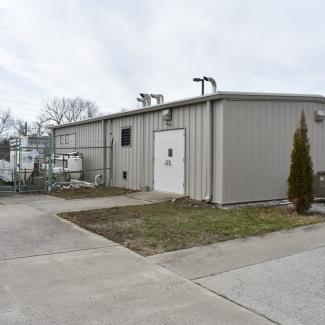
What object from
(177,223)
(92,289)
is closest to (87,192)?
(177,223)

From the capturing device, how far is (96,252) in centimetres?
636

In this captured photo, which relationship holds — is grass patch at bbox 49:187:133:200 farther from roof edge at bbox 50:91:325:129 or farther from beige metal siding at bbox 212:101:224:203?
beige metal siding at bbox 212:101:224:203

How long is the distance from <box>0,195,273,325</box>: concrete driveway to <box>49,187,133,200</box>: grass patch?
6.04m

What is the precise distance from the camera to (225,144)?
36.1 feet

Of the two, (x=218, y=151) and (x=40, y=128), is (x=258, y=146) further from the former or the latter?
(x=40, y=128)

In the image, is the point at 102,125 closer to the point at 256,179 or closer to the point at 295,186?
the point at 256,179

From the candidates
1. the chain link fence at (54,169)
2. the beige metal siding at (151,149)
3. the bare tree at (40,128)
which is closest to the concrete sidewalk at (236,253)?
the beige metal siding at (151,149)

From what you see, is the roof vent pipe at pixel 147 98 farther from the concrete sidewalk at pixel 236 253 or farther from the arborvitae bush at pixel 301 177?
the concrete sidewalk at pixel 236 253

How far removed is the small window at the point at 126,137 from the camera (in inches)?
616

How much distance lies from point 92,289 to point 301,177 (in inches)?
259

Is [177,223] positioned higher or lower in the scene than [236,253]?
higher

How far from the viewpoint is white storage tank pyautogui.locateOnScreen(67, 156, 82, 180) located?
17828 mm

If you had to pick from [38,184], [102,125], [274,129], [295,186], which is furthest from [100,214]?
[102,125]

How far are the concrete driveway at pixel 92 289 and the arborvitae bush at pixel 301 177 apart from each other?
16.3 ft
